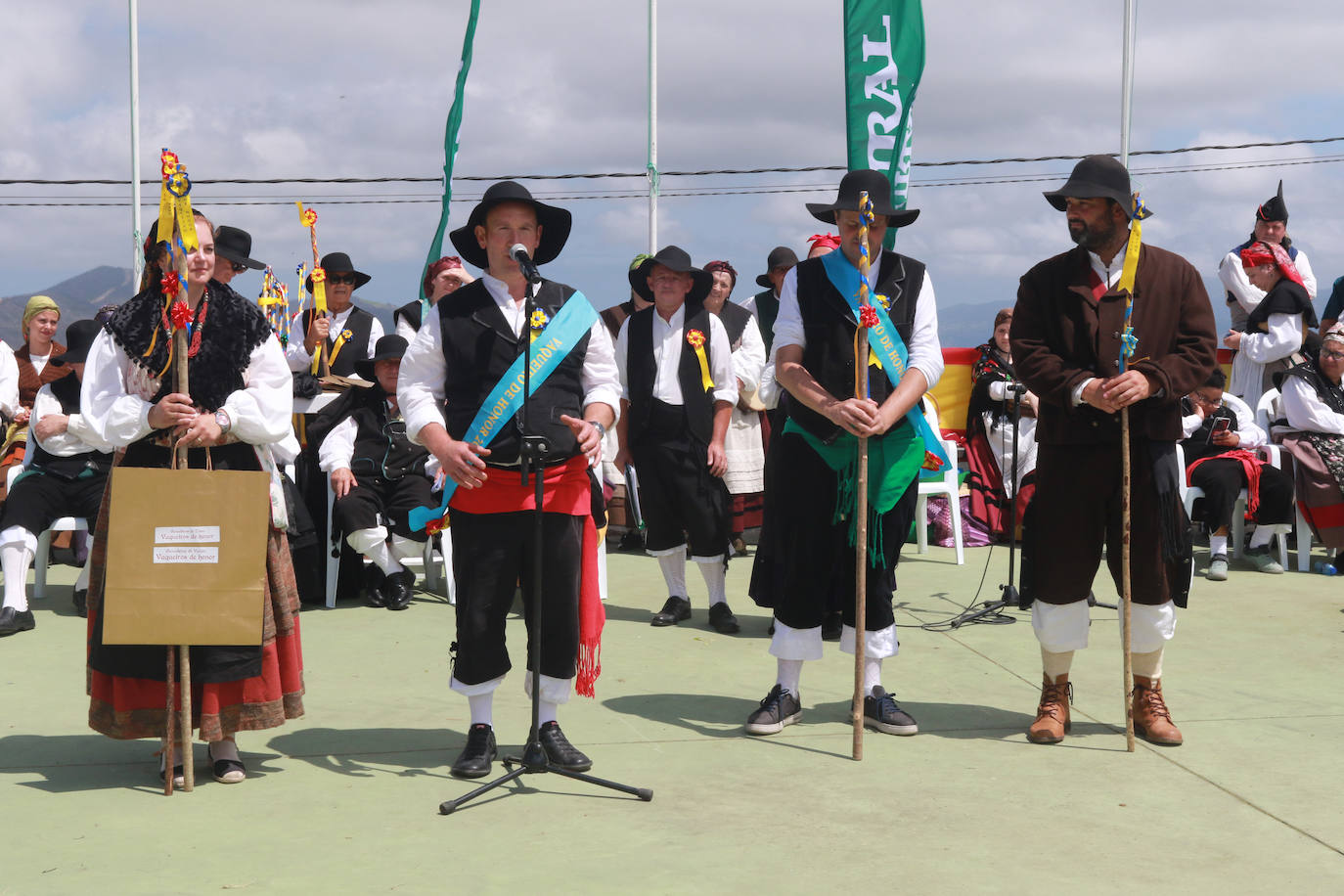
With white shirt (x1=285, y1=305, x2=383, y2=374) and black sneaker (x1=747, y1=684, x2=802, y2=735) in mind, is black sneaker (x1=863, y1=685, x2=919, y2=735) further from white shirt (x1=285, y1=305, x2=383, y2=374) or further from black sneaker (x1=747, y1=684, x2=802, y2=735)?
white shirt (x1=285, y1=305, x2=383, y2=374)

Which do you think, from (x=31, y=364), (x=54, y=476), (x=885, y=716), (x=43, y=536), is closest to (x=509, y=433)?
(x=885, y=716)

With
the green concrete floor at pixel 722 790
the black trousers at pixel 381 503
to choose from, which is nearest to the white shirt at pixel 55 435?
the black trousers at pixel 381 503

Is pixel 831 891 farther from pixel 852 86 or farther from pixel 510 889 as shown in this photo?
pixel 852 86

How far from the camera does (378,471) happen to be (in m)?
8.30

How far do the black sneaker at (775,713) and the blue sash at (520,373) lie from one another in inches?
57.9

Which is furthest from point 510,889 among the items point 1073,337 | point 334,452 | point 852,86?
point 852,86

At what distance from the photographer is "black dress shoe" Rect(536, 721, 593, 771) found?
4586 mm

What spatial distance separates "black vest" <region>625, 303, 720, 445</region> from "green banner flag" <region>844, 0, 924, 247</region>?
1959 mm

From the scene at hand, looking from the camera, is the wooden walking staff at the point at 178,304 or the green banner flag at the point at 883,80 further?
the green banner flag at the point at 883,80

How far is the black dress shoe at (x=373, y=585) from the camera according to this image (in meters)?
8.21

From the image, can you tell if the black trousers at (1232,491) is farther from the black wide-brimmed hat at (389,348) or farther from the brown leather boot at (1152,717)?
the black wide-brimmed hat at (389,348)

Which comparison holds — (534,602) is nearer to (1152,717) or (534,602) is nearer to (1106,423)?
(1106,423)

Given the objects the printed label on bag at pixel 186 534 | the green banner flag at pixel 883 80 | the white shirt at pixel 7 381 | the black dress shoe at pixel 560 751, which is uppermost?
the green banner flag at pixel 883 80

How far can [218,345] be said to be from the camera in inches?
178
